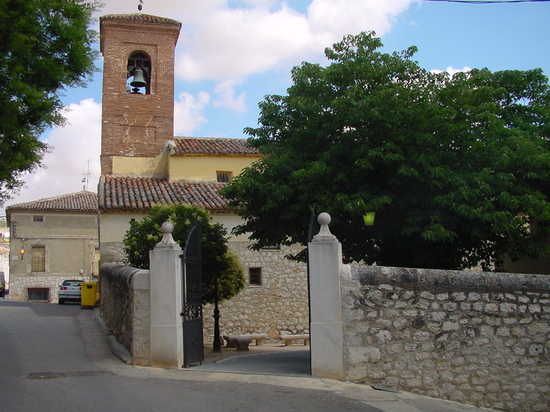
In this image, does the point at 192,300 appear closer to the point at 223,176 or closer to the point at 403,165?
the point at 403,165

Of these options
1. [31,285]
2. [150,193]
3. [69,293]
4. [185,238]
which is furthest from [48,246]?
[185,238]

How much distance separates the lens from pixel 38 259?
41.2 meters

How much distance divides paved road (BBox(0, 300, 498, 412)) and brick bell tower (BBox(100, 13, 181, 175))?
16883 mm

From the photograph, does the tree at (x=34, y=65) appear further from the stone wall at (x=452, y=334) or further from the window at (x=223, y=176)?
the window at (x=223, y=176)

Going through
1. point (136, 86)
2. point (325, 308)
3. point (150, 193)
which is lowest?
point (325, 308)

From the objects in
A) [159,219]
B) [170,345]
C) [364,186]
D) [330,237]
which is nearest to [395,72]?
[364,186]

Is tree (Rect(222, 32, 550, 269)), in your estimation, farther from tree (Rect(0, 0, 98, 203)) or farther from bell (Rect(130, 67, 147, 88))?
bell (Rect(130, 67, 147, 88))

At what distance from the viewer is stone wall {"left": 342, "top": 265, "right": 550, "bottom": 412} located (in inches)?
332

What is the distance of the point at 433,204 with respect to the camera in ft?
35.0

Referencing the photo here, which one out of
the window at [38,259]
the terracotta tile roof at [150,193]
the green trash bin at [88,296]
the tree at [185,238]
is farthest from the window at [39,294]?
the tree at [185,238]

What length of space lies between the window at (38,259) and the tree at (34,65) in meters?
32.9

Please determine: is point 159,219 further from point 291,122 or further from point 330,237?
point 330,237

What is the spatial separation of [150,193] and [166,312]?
1426 cm

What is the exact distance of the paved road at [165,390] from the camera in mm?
7023
